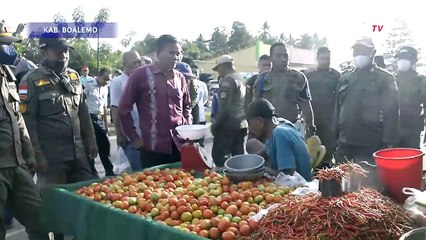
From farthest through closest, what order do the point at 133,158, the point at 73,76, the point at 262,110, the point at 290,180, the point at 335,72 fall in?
the point at 335,72 → the point at 133,158 → the point at 73,76 → the point at 262,110 → the point at 290,180

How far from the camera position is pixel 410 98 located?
238 inches

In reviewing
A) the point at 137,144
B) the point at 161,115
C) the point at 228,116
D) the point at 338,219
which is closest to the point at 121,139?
the point at 137,144

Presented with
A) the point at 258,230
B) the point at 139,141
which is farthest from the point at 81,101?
the point at 258,230

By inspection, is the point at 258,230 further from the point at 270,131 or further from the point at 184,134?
the point at 184,134

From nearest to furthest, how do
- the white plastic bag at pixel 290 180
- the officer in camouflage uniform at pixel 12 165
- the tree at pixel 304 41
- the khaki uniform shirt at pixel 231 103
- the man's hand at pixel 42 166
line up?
1. the white plastic bag at pixel 290 180
2. the officer in camouflage uniform at pixel 12 165
3. the man's hand at pixel 42 166
4. the khaki uniform shirt at pixel 231 103
5. the tree at pixel 304 41

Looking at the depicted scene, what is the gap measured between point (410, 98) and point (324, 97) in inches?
41.8

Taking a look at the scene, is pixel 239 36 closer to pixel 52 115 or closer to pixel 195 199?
pixel 52 115

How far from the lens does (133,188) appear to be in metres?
3.49

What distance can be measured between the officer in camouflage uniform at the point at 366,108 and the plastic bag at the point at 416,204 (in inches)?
85.0

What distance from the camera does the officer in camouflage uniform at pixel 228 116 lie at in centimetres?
594

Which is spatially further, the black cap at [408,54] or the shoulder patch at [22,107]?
the black cap at [408,54]

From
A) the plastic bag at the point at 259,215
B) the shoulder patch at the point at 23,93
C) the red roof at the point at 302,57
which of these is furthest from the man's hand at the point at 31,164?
the red roof at the point at 302,57

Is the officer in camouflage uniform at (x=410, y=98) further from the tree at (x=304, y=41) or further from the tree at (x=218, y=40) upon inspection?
the tree at (x=218, y=40)

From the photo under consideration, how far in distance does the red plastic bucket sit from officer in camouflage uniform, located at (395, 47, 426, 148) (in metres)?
3.55
